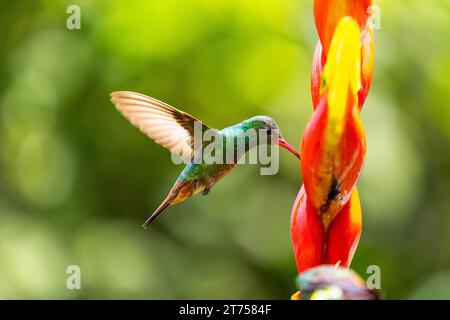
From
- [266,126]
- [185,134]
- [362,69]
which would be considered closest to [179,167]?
[185,134]

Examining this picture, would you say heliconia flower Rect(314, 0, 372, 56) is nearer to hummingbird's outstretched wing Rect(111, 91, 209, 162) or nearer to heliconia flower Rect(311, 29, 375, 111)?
heliconia flower Rect(311, 29, 375, 111)

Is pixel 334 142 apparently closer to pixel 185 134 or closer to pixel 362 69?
pixel 362 69

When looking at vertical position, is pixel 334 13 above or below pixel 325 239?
above

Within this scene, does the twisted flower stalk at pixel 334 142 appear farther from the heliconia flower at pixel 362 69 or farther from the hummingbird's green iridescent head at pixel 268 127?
the hummingbird's green iridescent head at pixel 268 127

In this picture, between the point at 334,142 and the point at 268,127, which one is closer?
the point at 334,142

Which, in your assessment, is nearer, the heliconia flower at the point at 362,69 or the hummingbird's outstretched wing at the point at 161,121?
the heliconia flower at the point at 362,69

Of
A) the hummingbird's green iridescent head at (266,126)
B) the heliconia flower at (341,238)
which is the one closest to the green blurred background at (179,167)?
the hummingbird's green iridescent head at (266,126)

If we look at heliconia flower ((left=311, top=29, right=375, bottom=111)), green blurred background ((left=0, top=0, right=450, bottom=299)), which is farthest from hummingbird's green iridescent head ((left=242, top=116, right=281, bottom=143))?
green blurred background ((left=0, top=0, right=450, bottom=299))

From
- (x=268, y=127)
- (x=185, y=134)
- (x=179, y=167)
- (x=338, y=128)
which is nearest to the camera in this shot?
(x=338, y=128)
